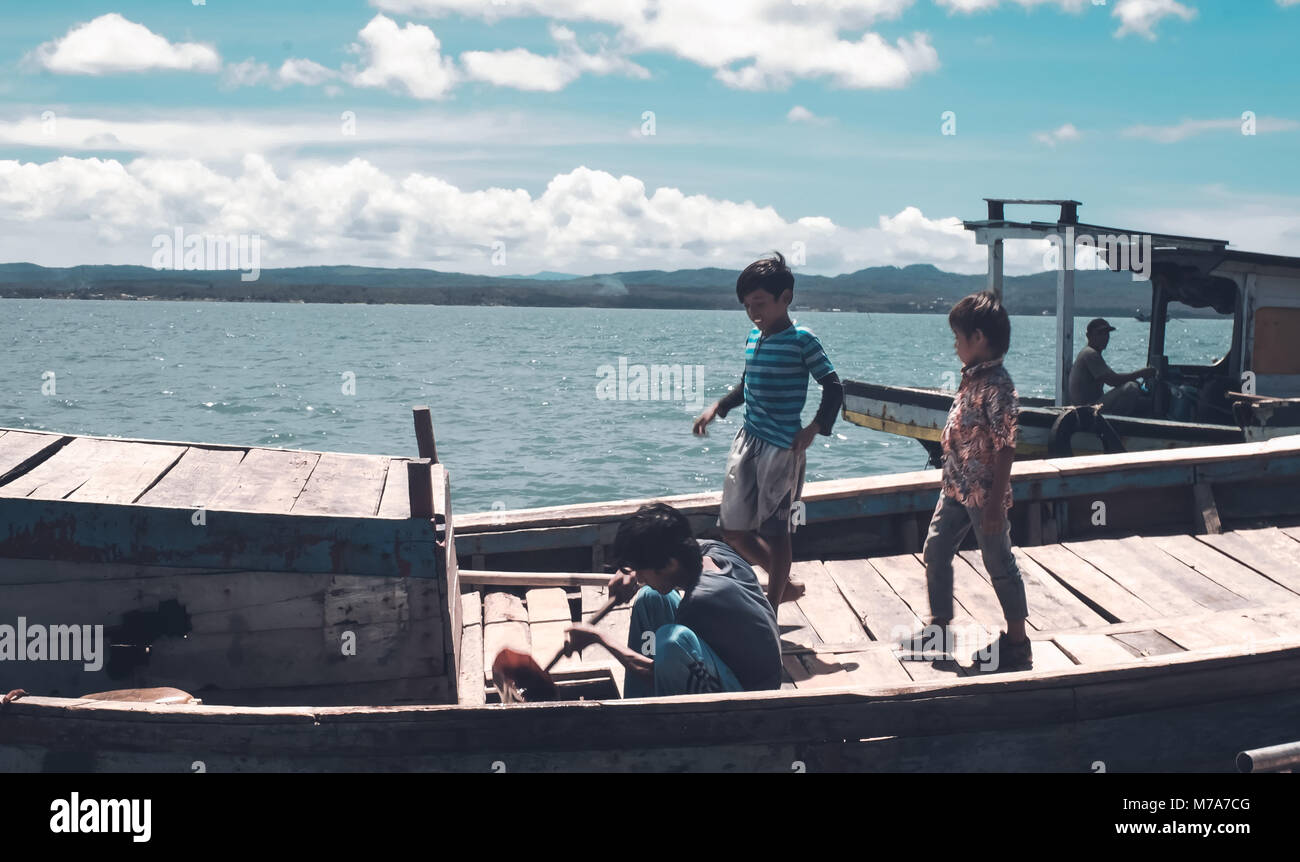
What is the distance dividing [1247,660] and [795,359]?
6.59ft

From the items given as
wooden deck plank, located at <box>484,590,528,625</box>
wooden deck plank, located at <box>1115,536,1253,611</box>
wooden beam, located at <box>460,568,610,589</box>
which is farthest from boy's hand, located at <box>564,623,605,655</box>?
wooden deck plank, located at <box>1115,536,1253,611</box>

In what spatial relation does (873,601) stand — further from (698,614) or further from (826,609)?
(698,614)

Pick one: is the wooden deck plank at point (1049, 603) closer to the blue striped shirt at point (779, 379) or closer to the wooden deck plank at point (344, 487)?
the blue striped shirt at point (779, 379)

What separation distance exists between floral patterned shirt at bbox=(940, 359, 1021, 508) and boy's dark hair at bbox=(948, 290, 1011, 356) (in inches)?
3.9

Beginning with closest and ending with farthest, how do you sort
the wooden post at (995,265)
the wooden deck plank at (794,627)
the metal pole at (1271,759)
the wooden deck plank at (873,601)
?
the metal pole at (1271,759) → the wooden deck plank at (794,627) → the wooden deck plank at (873,601) → the wooden post at (995,265)

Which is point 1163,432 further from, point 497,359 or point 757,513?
point 497,359

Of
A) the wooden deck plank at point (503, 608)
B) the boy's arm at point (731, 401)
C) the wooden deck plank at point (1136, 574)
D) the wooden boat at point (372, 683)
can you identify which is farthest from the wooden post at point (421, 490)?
the wooden deck plank at point (1136, 574)

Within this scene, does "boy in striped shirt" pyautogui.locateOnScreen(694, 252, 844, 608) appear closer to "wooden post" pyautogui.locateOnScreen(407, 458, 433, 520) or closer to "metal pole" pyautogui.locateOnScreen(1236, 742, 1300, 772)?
"wooden post" pyautogui.locateOnScreen(407, 458, 433, 520)

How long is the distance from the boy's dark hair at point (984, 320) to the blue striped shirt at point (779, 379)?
60 cm

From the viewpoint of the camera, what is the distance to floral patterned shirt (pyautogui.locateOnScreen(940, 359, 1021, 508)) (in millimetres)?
4254

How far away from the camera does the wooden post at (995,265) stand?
37.1 ft

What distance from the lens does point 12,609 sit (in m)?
3.91
